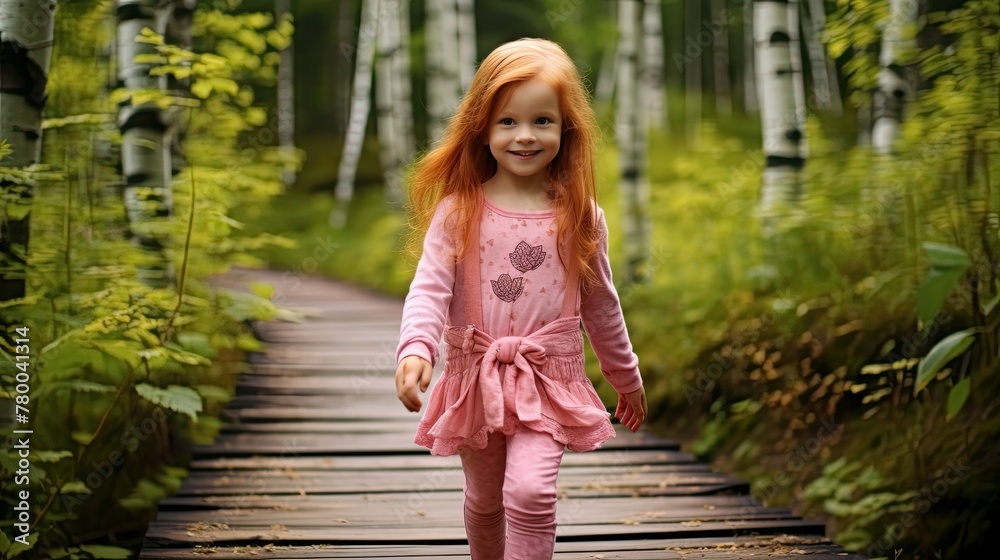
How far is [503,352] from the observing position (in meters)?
2.54

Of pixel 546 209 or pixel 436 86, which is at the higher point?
pixel 436 86

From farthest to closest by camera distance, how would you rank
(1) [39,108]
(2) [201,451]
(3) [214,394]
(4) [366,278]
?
(4) [366,278]
(3) [214,394]
(2) [201,451]
(1) [39,108]

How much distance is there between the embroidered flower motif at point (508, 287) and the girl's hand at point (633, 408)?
0.47 meters

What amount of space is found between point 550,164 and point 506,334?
50 centimetres

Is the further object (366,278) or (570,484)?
(366,278)

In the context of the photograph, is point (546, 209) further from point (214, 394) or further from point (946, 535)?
point (214, 394)

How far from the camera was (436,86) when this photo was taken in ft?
42.5

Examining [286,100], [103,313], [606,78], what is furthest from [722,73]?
[103,313]

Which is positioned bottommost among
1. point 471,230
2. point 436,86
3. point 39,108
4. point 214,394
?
point 214,394

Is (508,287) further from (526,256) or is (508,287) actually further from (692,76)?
(692,76)

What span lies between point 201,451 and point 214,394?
1.79ft

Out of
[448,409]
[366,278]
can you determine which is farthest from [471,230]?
[366,278]

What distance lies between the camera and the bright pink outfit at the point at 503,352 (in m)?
2.51

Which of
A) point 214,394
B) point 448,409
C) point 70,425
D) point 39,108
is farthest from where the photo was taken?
point 214,394
